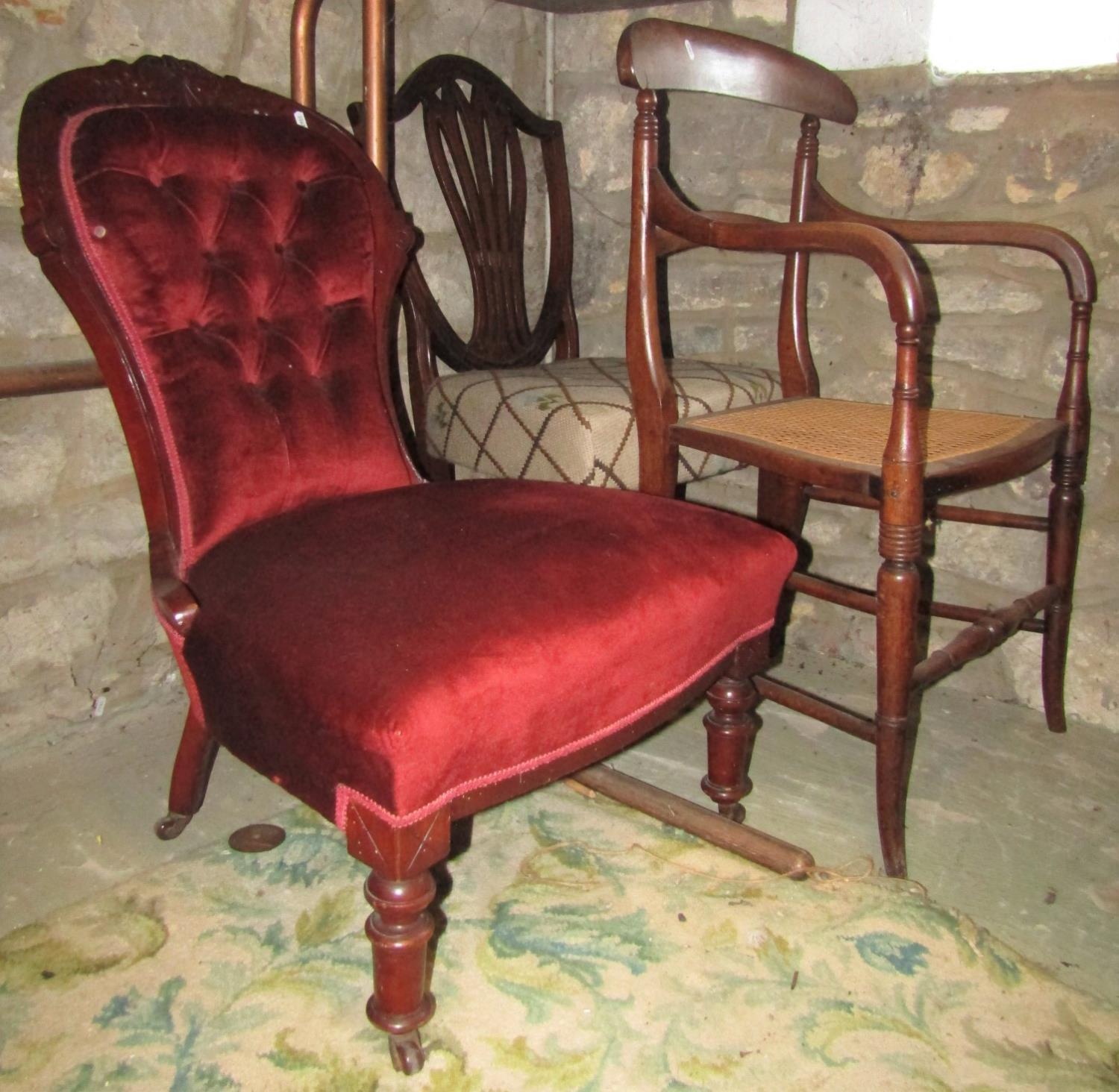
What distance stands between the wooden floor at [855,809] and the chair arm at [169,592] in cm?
Result: 47

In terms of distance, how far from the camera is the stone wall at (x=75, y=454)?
4.56ft

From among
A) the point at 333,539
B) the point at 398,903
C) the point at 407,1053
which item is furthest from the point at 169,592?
the point at 407,1053

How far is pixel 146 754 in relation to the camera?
5.29 feet

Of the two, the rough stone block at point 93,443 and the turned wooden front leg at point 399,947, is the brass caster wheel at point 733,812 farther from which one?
the rough stone block at point 93,443

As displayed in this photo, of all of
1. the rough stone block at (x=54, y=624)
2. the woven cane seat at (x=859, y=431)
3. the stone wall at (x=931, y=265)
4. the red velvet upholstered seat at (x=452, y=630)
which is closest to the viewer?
the red velvet upholstered seat at (x=452, y=630)

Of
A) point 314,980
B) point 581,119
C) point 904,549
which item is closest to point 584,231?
point 581,119

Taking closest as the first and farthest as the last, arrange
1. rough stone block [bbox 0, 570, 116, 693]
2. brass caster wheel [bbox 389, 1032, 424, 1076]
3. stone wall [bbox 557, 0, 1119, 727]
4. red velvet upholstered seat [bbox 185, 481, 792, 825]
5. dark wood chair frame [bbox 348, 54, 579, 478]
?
red velvet upholstered seat [bbox 185, 481, 792, 825] → brass caster wheel [bbox 389, 1032, 424, 1076] → rough stone block [bbox 0, 570, 116, 693] → stone wall [bbox 557, 0, 1119, 727] → dark wood chair frame [bbox 348, 54, 579, 478]

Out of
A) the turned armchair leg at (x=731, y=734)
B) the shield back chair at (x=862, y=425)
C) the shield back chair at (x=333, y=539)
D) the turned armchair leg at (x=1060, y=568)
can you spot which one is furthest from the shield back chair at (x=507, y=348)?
the turned armchair leg at (x=1060, y=568)

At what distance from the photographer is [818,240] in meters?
1.22

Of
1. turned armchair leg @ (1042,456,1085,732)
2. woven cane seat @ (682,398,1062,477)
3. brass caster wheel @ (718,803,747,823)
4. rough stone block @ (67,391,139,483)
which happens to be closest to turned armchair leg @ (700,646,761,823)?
brass caster wheel @ (718,803,747,823)

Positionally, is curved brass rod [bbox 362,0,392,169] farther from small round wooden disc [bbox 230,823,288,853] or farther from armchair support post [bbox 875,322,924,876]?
small round wooden disc [bbox 230,823,288,853]

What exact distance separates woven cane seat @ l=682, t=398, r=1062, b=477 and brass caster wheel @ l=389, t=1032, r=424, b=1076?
0.82m

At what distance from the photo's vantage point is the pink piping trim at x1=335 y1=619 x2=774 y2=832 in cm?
88

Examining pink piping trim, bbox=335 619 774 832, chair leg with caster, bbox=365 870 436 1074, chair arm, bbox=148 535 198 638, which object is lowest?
chair leg with caster, bbox=365 870 436 1074
